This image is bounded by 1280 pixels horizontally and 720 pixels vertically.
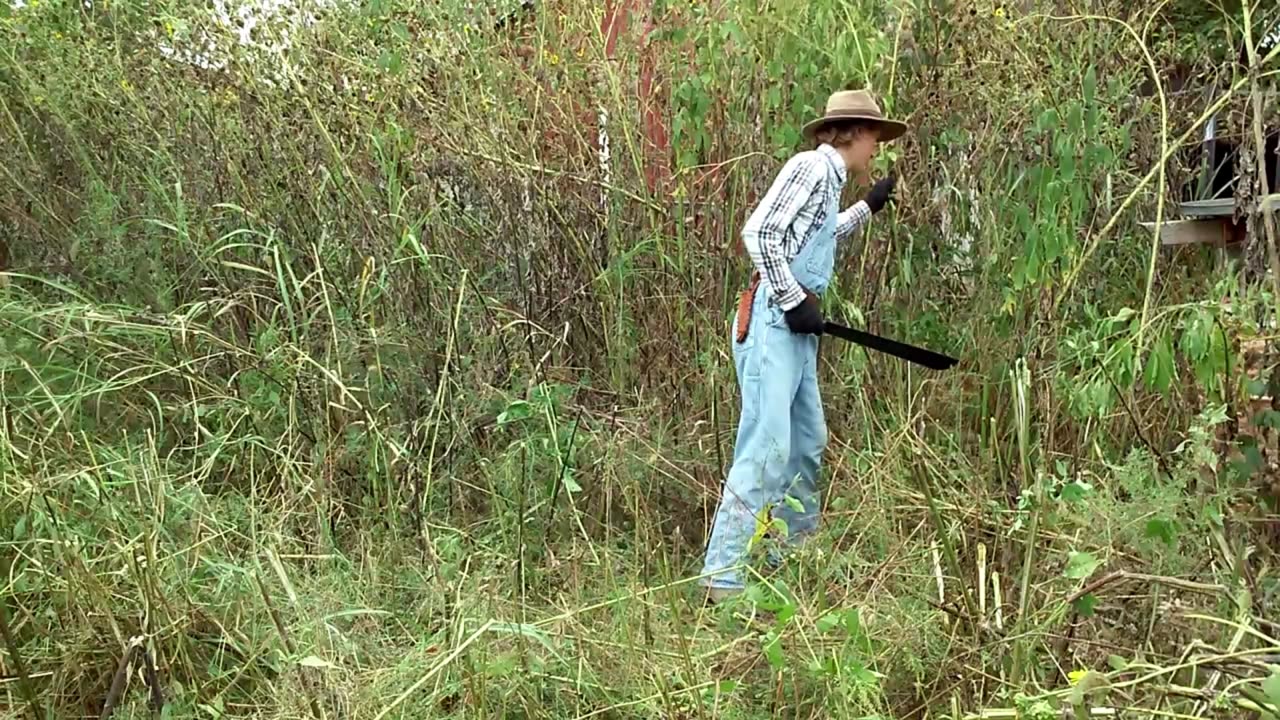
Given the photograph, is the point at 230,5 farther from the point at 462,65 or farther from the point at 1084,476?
the point at 1084,476

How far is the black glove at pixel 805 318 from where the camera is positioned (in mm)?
2902

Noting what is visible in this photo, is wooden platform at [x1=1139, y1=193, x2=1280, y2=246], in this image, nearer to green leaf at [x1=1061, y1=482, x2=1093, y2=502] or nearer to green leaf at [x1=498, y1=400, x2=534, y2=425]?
green leaf at [x1=1061, y1=482, x2=1093, y2=502]

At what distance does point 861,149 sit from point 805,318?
0.58 meters

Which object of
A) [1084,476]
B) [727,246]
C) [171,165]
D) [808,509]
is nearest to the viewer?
[1084,476]

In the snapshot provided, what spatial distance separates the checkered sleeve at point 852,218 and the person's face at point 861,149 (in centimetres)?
17

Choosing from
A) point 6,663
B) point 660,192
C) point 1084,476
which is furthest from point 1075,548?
point 6,663

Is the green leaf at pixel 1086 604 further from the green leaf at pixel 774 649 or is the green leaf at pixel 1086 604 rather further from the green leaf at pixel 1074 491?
the green leaf at pixel 774 649

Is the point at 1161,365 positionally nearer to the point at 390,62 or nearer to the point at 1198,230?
the point at 1198,230

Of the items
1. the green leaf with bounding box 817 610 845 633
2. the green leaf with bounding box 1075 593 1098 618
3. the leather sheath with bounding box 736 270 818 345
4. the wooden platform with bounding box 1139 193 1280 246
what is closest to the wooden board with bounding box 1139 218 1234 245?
the wooden platform with bounding box 1139 193 1280 246

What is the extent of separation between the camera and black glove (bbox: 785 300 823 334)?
290 cm

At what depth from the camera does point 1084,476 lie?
265 centimetres

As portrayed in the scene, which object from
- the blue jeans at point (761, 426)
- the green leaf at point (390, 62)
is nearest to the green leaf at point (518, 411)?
the blue jeans at point (761, 426)

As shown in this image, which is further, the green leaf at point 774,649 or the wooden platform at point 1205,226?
the wooden platform at point 1205,226

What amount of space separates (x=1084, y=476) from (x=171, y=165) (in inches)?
139
